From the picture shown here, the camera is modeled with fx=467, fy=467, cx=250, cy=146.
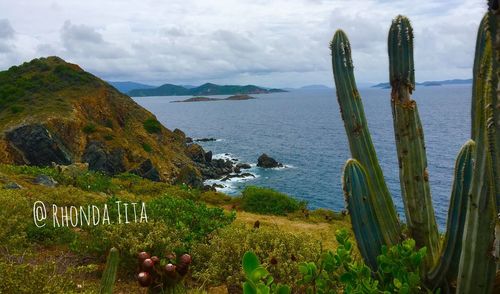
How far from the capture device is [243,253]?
7473mm

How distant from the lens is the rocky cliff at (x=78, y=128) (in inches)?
1315

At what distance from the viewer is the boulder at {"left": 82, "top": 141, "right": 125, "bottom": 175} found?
34844 millimetres

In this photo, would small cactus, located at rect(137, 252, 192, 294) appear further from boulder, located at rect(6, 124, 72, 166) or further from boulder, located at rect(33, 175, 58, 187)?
boulder, located at rect(6, 124, 72, 166)

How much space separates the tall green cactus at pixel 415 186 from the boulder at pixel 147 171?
31791 mm

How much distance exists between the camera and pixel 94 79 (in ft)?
158

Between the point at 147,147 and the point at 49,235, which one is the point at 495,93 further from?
the point at 147,147

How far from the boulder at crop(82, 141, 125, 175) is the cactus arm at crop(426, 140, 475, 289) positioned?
32.5 m

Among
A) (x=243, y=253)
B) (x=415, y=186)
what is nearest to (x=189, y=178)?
(x=243, y=253)

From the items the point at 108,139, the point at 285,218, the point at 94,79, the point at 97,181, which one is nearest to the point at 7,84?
the point at 94,79

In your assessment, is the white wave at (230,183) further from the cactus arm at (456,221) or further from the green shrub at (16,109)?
the cactus arm at (456,221)

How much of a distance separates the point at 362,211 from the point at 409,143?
2.82ft

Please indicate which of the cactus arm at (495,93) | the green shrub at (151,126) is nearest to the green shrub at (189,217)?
the cactus arm at (495,93)

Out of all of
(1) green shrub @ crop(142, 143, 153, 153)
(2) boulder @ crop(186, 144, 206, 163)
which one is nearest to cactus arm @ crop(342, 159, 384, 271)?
(1) green shrub @ crop(142, 143, 153, 153)

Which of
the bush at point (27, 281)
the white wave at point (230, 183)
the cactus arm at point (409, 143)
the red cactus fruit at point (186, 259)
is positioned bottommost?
the white wave at point (230, 183)
